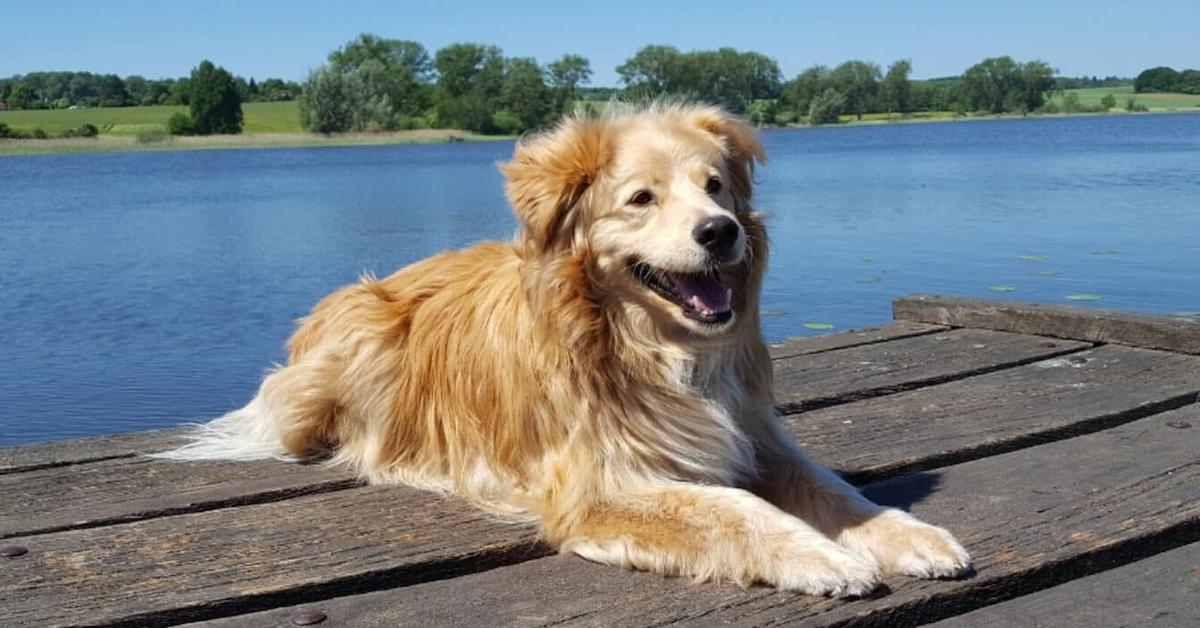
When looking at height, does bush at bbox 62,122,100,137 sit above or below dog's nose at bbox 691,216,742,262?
below

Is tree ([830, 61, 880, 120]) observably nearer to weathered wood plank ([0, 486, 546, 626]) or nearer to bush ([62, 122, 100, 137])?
bush ([62, 122, 100, 137])

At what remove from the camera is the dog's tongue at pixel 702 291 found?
3928 millimetres

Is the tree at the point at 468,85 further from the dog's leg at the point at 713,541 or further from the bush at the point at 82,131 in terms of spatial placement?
the dog's leg at the point at 713,541

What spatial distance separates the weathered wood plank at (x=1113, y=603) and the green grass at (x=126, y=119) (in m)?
90.7

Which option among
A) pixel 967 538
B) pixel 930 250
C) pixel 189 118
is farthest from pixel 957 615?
pixel 189 118

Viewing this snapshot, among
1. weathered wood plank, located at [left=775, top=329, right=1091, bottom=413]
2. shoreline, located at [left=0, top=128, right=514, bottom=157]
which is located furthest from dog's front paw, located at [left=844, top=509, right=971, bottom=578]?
shoreline, located at [left=0, top=128, right=514, bottom=157]

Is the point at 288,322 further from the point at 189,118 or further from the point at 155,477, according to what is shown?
the point at 189,118

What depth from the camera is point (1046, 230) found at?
65.4 feet

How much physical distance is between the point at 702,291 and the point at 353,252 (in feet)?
59.1

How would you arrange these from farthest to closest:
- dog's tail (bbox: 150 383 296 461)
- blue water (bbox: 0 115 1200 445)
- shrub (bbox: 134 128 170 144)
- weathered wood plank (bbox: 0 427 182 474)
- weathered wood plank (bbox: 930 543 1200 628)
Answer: shrub (bbox: 134 128 170 144) < blue water (bbox: 0 115 1200 445) < dog's tail (bbox: 150 383 296 461) < weathered wood plank (bbox: 0 427 182 474) < weathered wood plank (bbox: 930 543 1200 628)

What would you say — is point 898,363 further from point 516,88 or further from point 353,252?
point 516,88

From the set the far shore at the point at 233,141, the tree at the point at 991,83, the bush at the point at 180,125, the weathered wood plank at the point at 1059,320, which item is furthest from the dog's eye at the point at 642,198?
the tree at the point at 991,83

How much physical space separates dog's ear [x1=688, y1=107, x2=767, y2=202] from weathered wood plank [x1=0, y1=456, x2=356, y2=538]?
67.3 inches

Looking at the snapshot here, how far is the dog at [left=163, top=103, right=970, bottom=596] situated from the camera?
362cm
